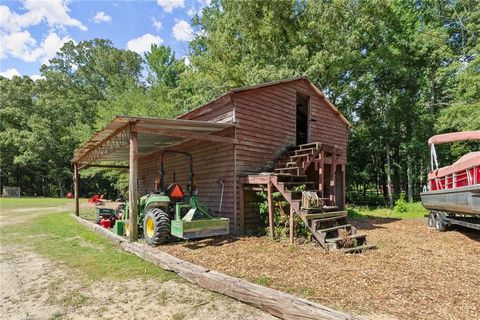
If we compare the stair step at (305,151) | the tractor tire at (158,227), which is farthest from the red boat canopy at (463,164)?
the tractor tire at (158,227)

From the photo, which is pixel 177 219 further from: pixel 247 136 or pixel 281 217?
pixel 247 136

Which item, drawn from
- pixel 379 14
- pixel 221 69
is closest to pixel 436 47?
pixel 379 14

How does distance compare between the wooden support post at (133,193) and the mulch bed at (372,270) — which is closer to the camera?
the mulch bed at (372,270)

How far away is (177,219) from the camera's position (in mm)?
7434

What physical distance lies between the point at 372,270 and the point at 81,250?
6564mm

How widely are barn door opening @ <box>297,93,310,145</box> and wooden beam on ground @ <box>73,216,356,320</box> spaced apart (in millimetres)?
8085

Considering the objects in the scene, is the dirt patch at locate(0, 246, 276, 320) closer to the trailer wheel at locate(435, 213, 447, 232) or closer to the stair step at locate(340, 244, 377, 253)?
the stair step at locate(340, 244, 377, 253)

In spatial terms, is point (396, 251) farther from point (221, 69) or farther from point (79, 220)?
point (221, 69)

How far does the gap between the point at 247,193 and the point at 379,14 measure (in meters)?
16.6

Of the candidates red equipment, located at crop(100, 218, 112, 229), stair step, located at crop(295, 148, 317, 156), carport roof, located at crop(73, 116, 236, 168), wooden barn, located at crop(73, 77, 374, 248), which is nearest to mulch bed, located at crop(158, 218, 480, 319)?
wooden barn, located at crop(73, 77, 374, 248)

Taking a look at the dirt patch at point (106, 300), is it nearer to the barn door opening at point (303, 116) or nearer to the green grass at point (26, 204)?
the barn door opening at point (303, 116)

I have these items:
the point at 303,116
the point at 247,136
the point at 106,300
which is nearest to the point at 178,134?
the point at 247,136

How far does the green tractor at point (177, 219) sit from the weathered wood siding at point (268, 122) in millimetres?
2015

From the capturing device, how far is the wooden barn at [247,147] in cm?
789
